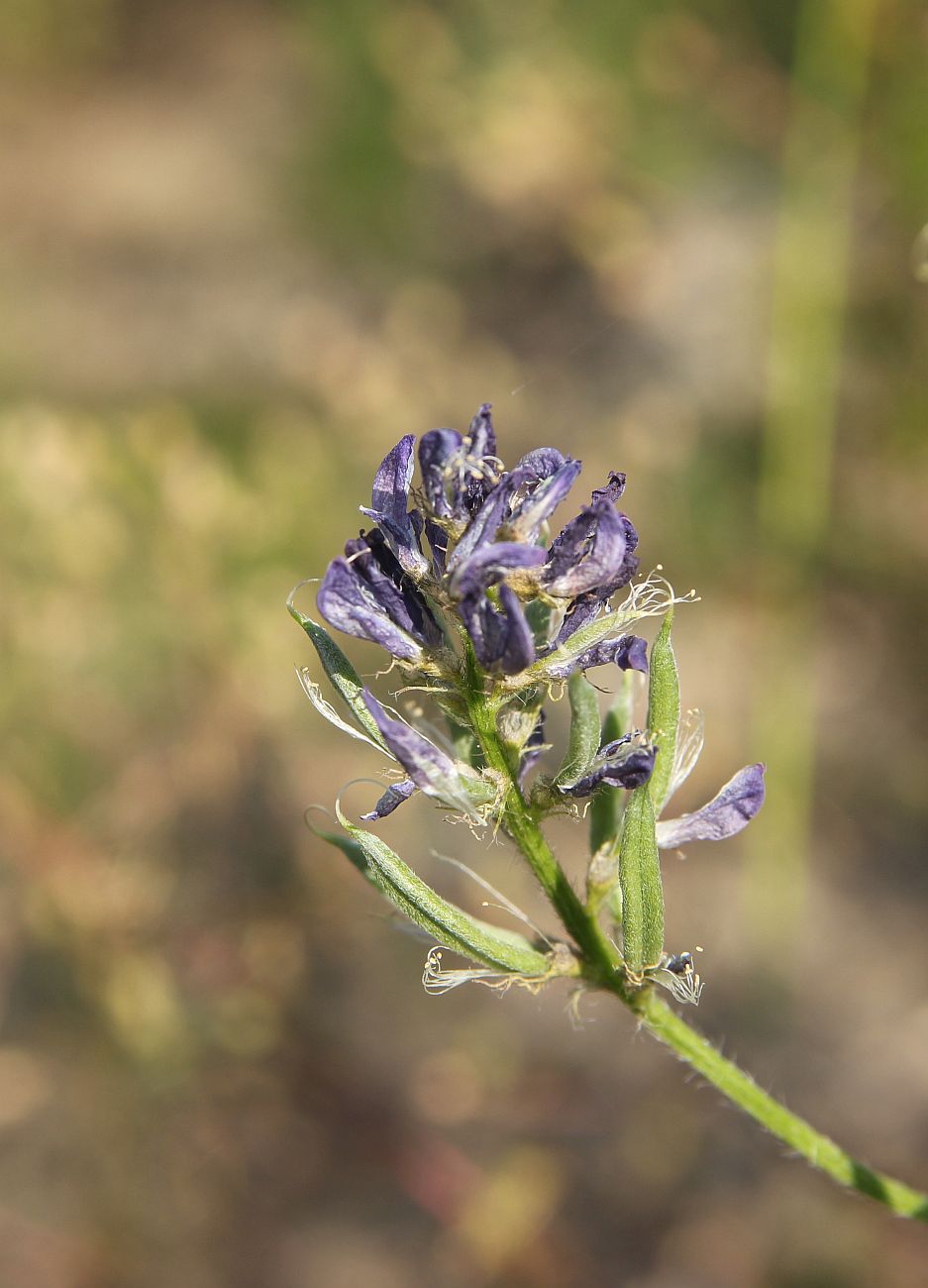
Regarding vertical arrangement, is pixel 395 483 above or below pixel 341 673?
above

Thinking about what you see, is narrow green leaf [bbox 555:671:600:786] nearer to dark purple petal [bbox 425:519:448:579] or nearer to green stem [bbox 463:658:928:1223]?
green stem [bbox 463:658:928:1223]

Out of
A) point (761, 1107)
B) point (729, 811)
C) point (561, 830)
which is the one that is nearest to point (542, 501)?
point (729, 811)

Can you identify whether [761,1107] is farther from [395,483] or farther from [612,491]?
[395,483]

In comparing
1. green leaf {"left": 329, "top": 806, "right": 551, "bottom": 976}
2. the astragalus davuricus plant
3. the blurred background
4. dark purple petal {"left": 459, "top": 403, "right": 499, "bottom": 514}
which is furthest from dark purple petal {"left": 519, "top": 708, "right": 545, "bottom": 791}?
the blurred background

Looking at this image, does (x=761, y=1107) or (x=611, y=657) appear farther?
(x=761, y=1107)

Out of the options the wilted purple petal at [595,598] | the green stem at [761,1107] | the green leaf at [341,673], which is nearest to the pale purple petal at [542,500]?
the wilted purple petal at [595,598]

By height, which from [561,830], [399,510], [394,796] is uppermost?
[561,830]

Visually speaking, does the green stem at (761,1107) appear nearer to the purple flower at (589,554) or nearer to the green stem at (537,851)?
the green stem at (537,851)
